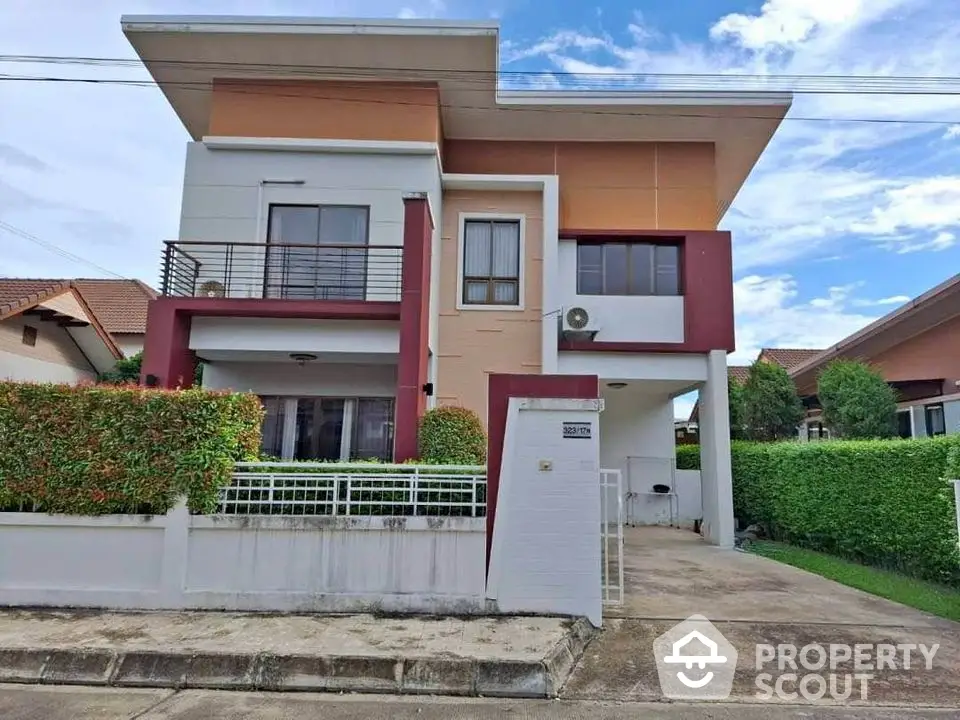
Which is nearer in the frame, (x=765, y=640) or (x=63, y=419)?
(x=765, y=640)

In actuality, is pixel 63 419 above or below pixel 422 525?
above

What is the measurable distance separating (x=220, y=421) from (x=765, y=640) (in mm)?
5616

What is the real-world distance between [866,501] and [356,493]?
739 centimetres

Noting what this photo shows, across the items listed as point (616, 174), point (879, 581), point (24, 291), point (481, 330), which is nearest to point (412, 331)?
point (481, 330)

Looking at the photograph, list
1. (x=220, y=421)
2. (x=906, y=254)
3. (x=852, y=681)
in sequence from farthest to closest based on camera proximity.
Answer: (x=906, y=254) < (x=220, y=421) < (x=852, y=681)

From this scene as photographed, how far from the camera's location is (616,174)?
12.8 m

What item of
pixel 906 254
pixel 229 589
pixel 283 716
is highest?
pixel 906 254

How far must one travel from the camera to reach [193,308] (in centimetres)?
944

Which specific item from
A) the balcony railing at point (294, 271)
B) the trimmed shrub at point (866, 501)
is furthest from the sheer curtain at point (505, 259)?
the trimmed shrub at point (866, 501)

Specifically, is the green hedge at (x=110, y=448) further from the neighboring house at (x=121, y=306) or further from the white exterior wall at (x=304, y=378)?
the neighboring house at (x=121, y=306)

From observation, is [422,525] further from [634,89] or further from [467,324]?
[634,89]

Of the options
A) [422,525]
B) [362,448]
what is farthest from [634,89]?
[422,525]

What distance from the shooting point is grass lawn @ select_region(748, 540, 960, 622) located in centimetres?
659

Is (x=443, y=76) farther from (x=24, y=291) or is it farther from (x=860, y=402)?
(x=24, y=291)
